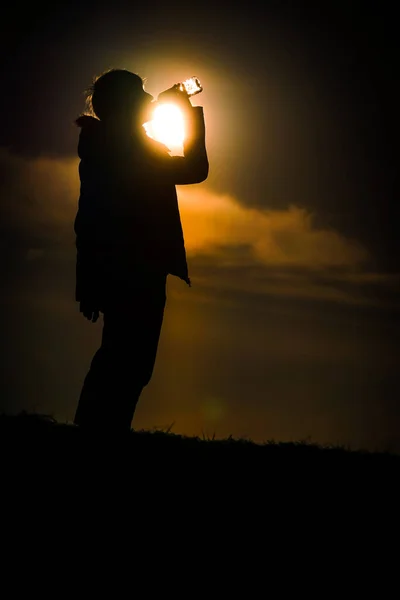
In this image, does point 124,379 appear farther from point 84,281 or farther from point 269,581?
point 269,581

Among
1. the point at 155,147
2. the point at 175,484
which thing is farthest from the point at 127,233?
the point at 175,484

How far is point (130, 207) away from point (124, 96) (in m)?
0.89

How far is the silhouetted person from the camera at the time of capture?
6.29 m

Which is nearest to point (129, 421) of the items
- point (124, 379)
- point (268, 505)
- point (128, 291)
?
point (124, 379)

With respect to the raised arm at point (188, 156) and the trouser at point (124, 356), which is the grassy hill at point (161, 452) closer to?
the trouser at point (124, 356)

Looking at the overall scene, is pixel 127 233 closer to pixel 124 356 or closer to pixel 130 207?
pixel 130 207

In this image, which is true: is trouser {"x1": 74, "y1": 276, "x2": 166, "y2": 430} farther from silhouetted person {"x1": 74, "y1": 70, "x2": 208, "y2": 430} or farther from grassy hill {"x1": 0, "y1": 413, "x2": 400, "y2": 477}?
grassy hill {"x1": 0, "y1": 413, "x2": 400, "y2": 477}

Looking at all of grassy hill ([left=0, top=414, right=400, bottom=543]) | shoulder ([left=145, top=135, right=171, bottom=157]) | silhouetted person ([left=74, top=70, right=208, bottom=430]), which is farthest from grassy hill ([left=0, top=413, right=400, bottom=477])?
shoulder ([left=145, top=135, right=171, bottom=157])

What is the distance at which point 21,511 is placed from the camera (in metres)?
4.09

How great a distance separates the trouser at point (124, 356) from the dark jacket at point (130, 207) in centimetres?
14

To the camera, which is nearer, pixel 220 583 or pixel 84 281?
pixel 220 583

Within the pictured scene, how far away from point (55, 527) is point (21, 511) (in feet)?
0.75

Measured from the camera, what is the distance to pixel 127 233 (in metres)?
6.28

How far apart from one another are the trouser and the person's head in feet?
4.37
